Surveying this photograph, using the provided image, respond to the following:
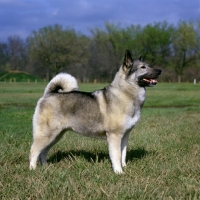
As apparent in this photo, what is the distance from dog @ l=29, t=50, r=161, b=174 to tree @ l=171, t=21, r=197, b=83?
57664mm

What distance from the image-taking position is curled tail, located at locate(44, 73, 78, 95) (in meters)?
5.92

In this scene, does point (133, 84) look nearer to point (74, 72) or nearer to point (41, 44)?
point (41, 44)

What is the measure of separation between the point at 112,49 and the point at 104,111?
6684 centimetres

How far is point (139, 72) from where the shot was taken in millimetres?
5512

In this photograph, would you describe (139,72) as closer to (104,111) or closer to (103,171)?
(104,111)

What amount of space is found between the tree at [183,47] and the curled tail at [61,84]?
57.4m

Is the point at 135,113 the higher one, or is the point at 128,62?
the point at 128,62

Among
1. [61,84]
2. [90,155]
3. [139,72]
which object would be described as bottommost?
[90,155]

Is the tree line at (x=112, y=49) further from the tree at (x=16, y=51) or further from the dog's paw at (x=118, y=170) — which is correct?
the dog's paw at (x=118, y=170)

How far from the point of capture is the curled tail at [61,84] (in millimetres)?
5922

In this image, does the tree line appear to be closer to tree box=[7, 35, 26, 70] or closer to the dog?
tree box=[7, 35, 26, 70]

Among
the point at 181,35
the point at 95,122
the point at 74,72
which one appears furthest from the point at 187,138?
the point at 74,72

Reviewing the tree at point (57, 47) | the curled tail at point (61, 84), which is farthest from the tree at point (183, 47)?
the curled tail at point (61, 84)

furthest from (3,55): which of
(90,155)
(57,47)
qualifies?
(90,155)
